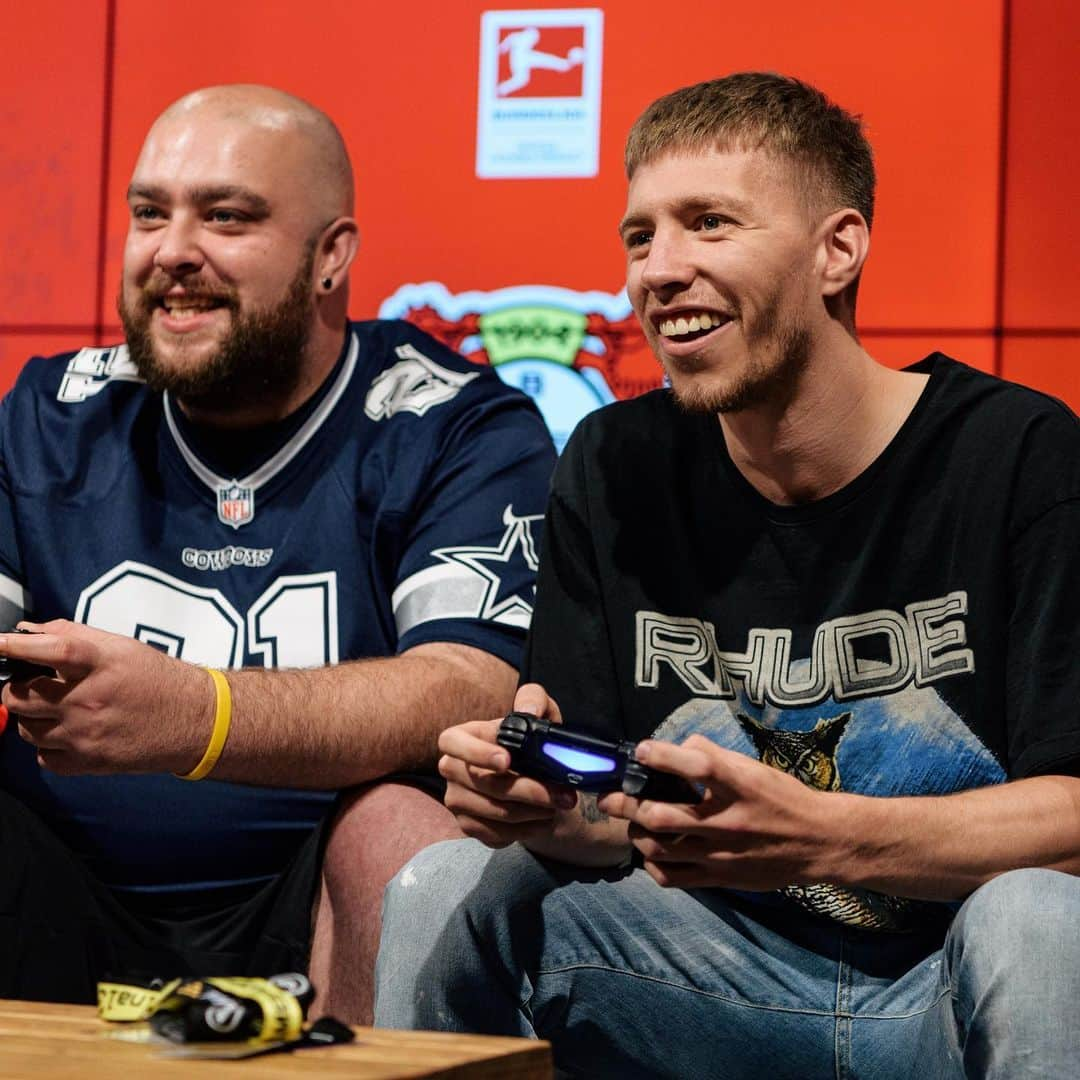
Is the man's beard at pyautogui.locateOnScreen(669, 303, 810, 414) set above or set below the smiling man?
above

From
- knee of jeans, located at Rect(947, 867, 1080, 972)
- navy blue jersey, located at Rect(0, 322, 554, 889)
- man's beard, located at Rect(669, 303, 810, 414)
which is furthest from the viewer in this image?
navy blue jersey, located at Rect(0, 322, 554, 889)

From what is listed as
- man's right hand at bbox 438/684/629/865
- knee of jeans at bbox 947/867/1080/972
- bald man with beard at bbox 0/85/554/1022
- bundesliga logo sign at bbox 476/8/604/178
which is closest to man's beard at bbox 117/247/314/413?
bald man with beard at bbox 0/85/554/1022

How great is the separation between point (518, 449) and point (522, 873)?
0.81 meters

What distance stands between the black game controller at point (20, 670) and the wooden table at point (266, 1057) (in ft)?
1.57

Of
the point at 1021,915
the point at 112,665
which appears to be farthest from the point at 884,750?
the point at 112,665

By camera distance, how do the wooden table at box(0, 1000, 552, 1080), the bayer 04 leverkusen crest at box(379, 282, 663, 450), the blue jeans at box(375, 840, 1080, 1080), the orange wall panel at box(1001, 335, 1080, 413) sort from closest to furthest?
the wooden table at box(0, 1000, 552, 1080), the blue jeans at box(375, 840, 1080, 1080), the orange wall panel at box(1001, 335, 1080, 413), the bayer 04 leverkusen crest at box(379, 282, 663, 450)

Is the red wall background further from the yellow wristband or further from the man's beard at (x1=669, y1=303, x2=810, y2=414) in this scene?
the yellow wristband

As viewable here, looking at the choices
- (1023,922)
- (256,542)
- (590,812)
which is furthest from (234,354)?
(1023,922)

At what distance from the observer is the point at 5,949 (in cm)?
182

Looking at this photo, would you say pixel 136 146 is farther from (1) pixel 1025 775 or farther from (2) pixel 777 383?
(1) pixel 1025 775

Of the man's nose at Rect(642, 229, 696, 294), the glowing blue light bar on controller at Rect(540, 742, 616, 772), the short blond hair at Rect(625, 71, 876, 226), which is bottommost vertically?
the glowing blue light bar on controller at Rect(540, 742, 616, 772)

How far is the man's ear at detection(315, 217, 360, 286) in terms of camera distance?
228cm

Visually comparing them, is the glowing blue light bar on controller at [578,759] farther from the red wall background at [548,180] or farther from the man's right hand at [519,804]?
the red wall background at [548,180]

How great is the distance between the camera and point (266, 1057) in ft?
3.42
